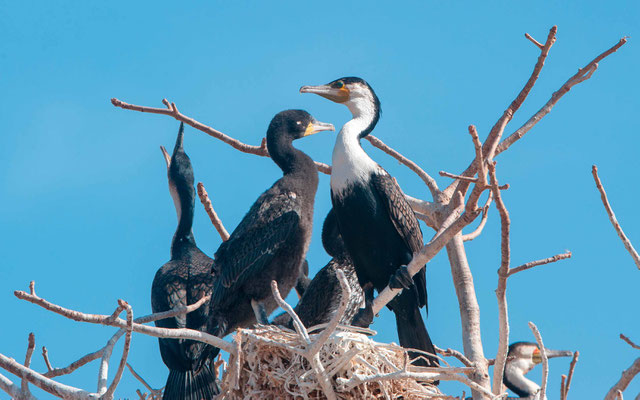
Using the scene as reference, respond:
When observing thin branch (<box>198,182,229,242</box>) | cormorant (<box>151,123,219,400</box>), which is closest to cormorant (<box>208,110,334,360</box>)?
cormorant (<box>151,123,219,400</box>)

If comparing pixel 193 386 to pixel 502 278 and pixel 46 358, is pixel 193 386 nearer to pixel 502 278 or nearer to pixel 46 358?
pixel 46 358

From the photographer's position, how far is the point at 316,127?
672cm

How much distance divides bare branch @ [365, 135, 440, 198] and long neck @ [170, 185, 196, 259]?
1.75 m

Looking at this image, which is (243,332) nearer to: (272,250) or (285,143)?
(272,250)

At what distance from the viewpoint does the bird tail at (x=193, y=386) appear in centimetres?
607

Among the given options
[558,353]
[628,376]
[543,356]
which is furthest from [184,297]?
[558,353]

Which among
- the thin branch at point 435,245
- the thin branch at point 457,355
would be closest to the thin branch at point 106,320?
the thin branch at point 435,245

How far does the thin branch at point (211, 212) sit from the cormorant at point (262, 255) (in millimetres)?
548

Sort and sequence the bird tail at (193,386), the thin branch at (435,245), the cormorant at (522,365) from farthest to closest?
the cormorant at (522,365)
the bird tail at (193,386)
the thin branch at (435,245)

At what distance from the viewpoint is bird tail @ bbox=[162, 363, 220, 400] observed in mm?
6070

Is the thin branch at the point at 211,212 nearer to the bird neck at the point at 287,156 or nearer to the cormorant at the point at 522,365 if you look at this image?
the bird neck at the point at 287,156

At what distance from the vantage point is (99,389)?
3684 mm

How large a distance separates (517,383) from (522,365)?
1.06 feet

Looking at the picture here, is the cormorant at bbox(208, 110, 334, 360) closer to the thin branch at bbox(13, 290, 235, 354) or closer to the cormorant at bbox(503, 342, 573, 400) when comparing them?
the thin branch at bbox(13, 290, 235, 354)
